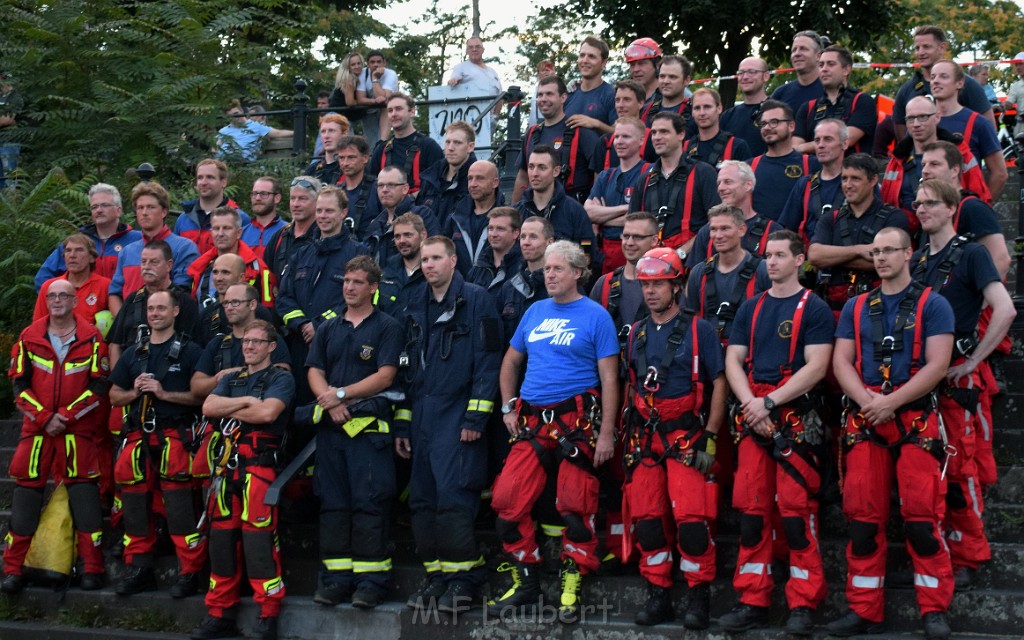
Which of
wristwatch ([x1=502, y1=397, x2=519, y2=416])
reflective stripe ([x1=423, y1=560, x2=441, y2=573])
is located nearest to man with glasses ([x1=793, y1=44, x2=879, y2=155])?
wristwatch ([x1=502, y1=397, x2=519, y2=416])

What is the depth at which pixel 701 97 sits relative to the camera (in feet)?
Answer: 31.9

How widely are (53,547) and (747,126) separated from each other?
6388 mm

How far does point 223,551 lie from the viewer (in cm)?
842

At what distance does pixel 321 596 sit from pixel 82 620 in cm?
204

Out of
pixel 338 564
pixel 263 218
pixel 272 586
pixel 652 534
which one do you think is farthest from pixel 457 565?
pixel 263 218

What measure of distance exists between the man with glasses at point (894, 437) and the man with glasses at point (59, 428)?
5542 millimetres

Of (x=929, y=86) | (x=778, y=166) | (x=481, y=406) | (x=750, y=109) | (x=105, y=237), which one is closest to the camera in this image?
(x=481, y=406)

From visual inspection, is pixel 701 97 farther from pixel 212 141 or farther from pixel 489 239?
pixel 212 141

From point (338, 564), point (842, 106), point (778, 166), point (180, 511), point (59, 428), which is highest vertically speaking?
point (842, 106)

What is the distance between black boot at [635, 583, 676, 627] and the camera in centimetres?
744

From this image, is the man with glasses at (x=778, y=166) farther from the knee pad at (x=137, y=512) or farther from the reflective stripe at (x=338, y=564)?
the knee pad at (x=137, y=512)

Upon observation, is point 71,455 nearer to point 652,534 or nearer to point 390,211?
point 390,211

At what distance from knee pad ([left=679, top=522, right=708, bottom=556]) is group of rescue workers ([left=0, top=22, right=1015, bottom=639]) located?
0.04 feet

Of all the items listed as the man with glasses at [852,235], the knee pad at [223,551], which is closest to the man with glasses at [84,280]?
the knee pad at [223,551]
